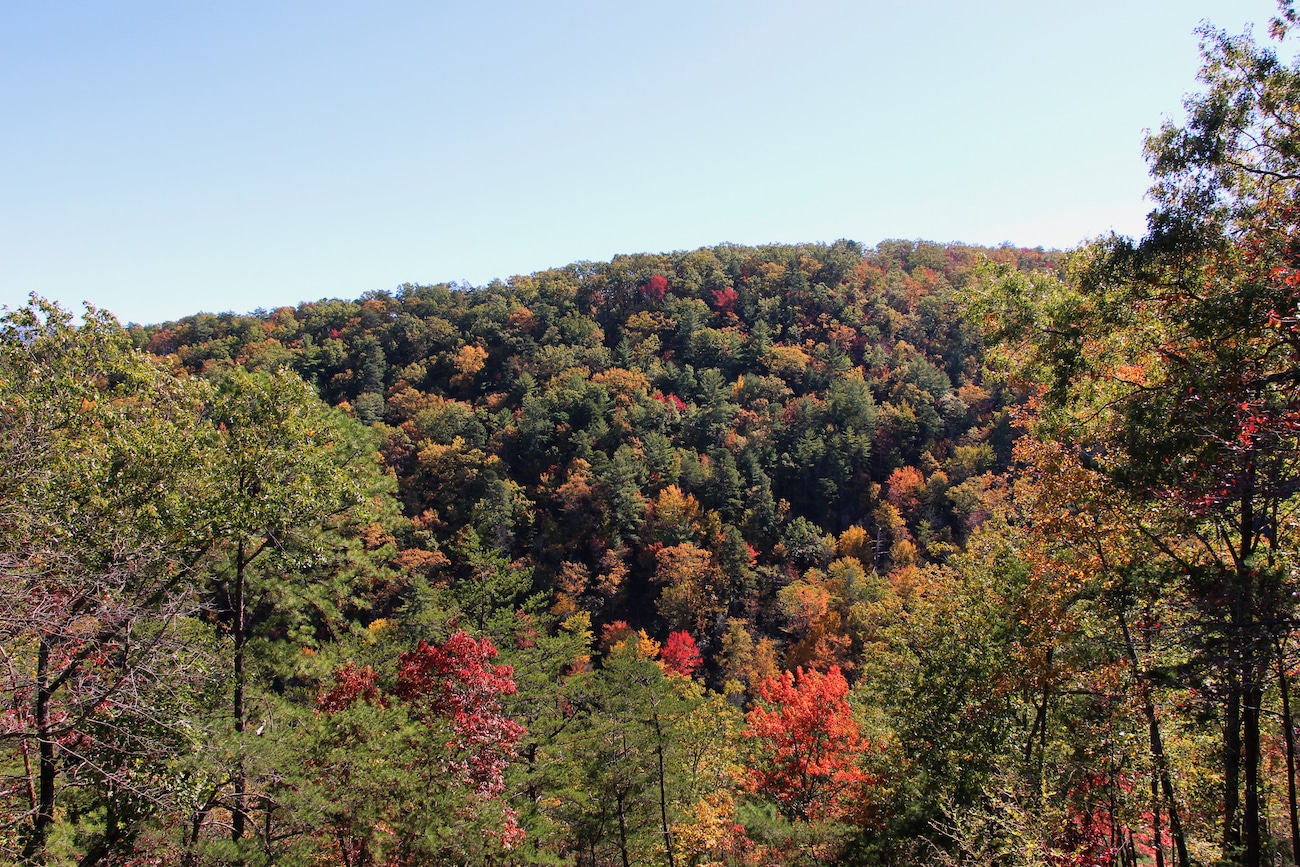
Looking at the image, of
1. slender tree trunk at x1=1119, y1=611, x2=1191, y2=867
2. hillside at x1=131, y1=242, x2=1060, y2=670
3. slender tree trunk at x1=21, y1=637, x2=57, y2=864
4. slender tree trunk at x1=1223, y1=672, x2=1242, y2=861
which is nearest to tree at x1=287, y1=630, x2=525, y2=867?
slender tree trunk at x1=21, y1=637, x2=57, y2=864

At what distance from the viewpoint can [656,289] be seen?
93.9 metres

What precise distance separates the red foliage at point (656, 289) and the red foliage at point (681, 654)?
191ft

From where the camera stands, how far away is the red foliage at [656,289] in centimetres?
9344

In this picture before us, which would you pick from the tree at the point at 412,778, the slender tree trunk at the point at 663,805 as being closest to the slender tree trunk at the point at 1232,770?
the slender tree trunk at the point at 663,805

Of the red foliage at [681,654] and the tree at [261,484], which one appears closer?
the tree at [261,484]

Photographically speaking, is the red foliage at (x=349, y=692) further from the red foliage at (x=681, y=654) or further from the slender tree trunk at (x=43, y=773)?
the red foliage at (x=681, y=654)

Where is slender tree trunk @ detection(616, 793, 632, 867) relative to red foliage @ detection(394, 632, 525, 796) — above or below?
below

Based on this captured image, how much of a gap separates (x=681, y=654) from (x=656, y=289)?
6412cm

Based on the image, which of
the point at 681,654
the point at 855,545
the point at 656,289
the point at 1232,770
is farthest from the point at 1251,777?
the point at 656,289

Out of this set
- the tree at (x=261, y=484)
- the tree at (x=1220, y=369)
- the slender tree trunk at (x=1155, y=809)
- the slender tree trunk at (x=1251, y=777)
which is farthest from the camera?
the tree at (x=261, y=484)

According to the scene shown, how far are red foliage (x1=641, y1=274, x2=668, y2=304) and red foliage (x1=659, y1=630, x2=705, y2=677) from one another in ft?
191

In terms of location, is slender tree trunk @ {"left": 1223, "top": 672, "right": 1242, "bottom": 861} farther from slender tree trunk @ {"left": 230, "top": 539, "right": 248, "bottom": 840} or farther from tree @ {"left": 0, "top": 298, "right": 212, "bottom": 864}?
slender tree trunk @ {"left": 230, "top": 539, "right": 248, "bottom": 840}

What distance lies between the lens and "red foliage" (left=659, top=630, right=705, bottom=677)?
39.5 meters

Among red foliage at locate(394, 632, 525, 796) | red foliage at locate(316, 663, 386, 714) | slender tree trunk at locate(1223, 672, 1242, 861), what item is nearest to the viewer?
slender tree trunk at locate(1223, 672, 1242, 861)
